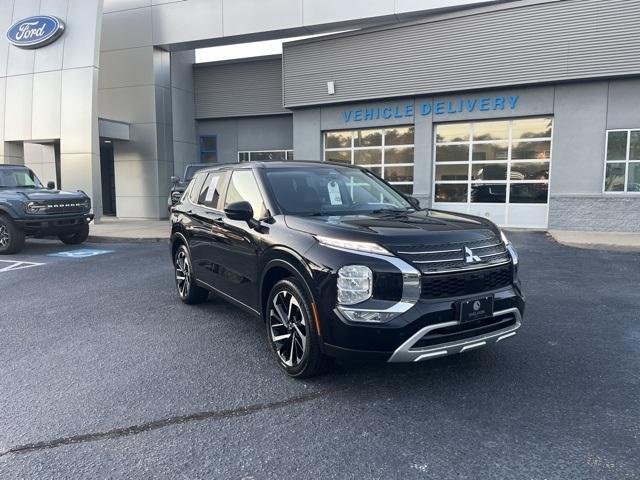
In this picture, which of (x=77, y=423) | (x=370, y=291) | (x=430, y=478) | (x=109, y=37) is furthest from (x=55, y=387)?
(x=109, y=37)

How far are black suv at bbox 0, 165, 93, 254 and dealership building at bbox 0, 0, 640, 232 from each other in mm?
5203

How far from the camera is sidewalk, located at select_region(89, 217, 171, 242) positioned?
1368 cm

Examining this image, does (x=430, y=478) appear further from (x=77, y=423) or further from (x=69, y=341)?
(x=69, y=341)

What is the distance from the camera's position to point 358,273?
11.2ft

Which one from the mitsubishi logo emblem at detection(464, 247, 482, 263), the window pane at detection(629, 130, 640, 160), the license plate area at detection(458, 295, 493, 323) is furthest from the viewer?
the window pane at detection(629, 130, 640, 160)

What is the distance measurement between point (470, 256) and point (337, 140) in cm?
1486

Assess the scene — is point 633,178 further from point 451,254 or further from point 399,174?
point 451,254

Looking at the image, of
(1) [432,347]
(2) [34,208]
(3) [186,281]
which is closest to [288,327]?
(1) [432,347]

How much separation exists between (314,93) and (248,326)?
1356cm

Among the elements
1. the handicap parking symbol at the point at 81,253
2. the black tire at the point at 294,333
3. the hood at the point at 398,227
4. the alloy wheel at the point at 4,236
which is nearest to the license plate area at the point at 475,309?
the hood at the point at 398,227

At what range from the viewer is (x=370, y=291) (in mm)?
3398

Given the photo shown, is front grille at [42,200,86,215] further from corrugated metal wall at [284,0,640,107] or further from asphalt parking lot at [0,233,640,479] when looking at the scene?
corrugated metal wall at [284,0,640,107]

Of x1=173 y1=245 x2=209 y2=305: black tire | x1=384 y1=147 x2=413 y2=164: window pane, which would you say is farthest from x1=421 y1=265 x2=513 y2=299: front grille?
x1=384 y1=147 x2=413 y2=164: window pane

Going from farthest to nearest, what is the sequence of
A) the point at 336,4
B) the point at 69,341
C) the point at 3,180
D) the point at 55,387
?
the point at 336,4 → the point at 3,180 → the point at 69,341 → the point at 55,387
